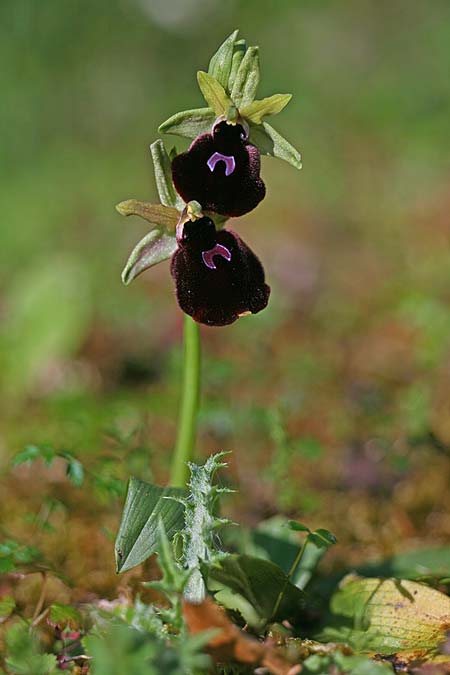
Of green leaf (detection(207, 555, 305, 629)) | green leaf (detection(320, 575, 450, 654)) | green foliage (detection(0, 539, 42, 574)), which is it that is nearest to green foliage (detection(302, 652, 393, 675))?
green leaf (detection(320, 575, 450, 654))

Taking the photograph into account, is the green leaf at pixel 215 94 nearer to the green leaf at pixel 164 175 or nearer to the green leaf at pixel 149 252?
the green leaf at pixel 164 175

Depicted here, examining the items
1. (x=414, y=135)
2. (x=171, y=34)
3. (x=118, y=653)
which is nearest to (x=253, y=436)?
(x=118, y=653)

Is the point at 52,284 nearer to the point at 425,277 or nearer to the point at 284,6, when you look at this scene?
the point at 425,277

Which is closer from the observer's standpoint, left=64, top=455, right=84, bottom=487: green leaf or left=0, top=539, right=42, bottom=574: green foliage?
left=0, top=539, right=42, bottom=574: green foliage

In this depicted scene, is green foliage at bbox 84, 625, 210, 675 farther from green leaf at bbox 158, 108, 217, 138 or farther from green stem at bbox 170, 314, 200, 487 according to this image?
green leaf at bbox 158, 108, 217, 138

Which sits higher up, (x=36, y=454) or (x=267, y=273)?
(x=267, y=273)

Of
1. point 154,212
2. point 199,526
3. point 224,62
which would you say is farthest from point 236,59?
point 199,526

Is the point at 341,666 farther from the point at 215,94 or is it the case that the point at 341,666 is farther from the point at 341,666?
the point at 215,94
